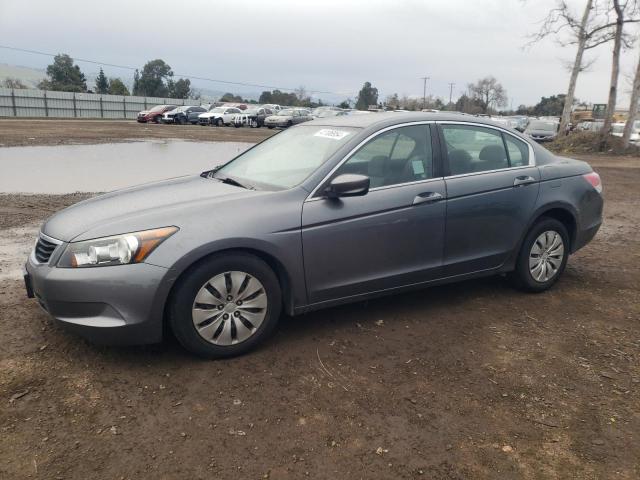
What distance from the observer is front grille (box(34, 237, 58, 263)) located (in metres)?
3.61

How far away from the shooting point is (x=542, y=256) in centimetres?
507

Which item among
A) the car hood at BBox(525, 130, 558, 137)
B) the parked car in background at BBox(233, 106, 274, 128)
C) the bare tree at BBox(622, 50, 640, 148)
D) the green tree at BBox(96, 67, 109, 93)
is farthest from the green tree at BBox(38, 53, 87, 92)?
the bare tree at BBox(622, 50, 640, 148)

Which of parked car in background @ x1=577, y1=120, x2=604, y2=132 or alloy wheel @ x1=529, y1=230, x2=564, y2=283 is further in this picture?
parked car in background @ x1=577, y1=120, x2=604, y2=132

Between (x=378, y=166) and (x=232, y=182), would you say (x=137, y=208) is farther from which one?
(x=378, y=166)

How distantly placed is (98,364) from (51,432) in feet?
2.41

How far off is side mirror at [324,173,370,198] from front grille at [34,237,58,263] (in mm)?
1854

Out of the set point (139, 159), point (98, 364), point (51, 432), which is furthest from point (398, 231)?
point (139, 159)

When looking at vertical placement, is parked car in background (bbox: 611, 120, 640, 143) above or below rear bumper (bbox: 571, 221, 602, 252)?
above

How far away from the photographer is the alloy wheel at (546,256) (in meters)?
5.02

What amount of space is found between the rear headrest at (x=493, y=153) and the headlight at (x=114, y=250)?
280cm

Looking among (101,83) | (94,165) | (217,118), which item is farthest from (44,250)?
(101,83)

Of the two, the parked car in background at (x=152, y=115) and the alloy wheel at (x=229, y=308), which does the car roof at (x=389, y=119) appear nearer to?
the alloy wheel at (x=229, y=308)

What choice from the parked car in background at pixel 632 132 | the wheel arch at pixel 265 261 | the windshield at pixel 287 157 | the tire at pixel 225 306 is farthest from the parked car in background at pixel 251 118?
the tire at pixel 225 306

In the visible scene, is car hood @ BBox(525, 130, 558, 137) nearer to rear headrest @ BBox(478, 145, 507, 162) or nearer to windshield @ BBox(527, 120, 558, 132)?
windshield @ BBox(527, 120, 558, 132)
